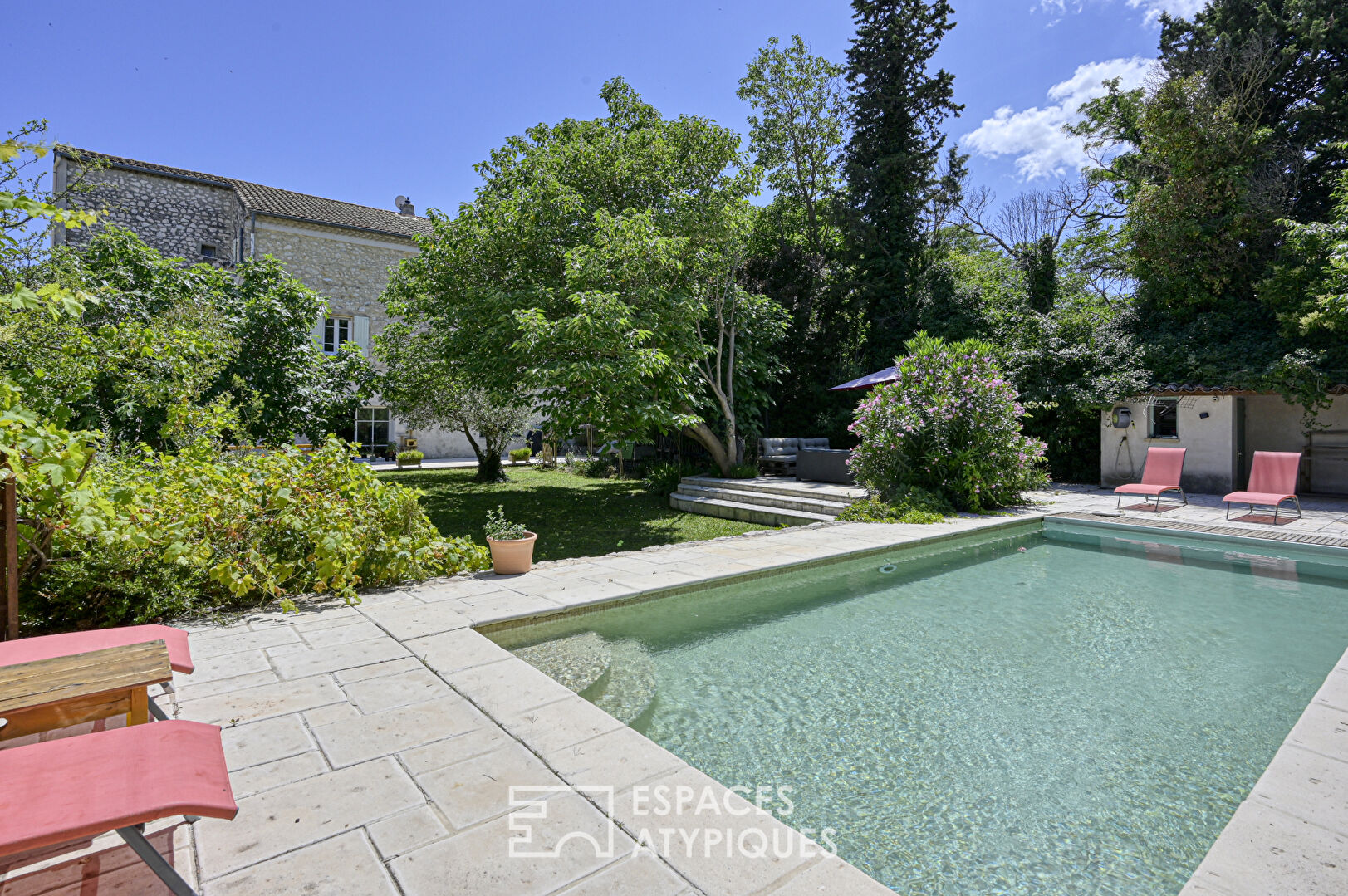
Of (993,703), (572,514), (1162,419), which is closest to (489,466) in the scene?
(572,514)

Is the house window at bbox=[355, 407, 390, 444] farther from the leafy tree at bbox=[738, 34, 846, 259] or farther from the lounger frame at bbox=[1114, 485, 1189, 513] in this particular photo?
the lounger frame at bbox=[1114, 485, 1189, 513]

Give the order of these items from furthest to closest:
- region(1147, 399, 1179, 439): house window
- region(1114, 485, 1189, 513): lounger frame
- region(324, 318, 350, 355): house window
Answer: region(324, 318, 350, 355): house window, region(1147, 399, 1179, 439): house window, region(1114, 485, 1189, 513): lounger frame

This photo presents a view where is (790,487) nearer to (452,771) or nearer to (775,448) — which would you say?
(775,448)

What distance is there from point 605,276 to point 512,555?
546 centimetres

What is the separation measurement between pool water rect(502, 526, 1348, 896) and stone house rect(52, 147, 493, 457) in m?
18.5

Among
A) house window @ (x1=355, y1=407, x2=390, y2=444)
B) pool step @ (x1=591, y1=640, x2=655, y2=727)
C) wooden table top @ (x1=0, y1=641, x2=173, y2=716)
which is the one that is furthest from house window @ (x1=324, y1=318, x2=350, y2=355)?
wooden table top @ (x1=0, y1=641, x2=173, y2=716)

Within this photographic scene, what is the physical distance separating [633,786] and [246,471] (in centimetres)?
467

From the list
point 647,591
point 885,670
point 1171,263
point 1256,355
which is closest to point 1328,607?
point 885,670

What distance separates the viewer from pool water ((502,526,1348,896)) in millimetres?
2348

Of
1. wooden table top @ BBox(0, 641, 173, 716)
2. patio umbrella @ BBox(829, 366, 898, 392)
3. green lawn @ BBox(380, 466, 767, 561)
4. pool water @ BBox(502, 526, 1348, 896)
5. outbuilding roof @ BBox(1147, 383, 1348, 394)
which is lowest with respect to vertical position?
pool water @ BBox(502, 526, 1348, 896)

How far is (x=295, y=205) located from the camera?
22.2 meters

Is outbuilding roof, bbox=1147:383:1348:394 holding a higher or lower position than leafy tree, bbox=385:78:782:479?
lower

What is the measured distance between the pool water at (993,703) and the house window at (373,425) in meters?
20.2

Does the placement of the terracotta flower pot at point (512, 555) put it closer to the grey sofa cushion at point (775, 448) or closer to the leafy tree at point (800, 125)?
the grey sofa cushion at point (775, 448)
